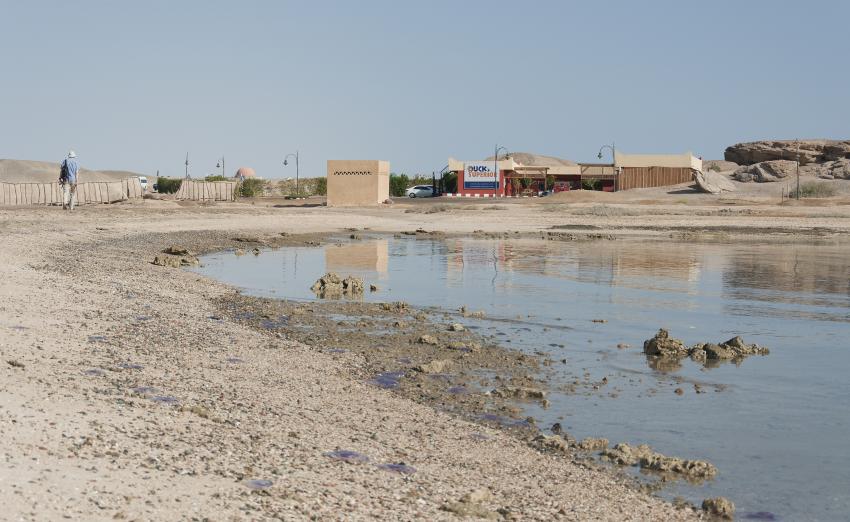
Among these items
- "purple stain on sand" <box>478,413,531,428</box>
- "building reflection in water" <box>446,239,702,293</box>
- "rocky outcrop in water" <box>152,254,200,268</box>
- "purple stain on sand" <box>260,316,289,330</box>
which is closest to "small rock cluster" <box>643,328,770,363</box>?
"purple stain on sand" <box>478,413,531,428</box>

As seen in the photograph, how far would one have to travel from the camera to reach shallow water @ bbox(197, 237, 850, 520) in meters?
7.79

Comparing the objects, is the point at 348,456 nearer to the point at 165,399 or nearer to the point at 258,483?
the point at 258,483

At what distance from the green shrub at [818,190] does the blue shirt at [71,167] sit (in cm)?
5052

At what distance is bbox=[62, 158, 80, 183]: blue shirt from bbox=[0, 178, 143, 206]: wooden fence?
337 inches

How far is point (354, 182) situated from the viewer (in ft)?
204

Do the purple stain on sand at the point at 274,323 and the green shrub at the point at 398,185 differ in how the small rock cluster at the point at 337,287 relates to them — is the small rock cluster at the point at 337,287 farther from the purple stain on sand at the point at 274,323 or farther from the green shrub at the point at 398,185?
the green shrub at the point at 398,185

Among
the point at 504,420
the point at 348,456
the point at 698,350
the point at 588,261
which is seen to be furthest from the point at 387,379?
the point at 588,261

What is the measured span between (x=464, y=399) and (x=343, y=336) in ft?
11.8

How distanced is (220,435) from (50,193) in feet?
141

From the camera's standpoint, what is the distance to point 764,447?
26.3 feet

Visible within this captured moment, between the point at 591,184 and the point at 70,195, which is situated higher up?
the point at 591,184

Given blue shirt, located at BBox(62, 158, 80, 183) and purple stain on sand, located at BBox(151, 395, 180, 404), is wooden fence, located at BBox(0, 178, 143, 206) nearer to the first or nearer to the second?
blue shirt, located at BBox(62, 158, 80, 183)

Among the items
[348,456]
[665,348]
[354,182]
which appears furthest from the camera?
[354,182]

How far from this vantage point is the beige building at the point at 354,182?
61906 mm
